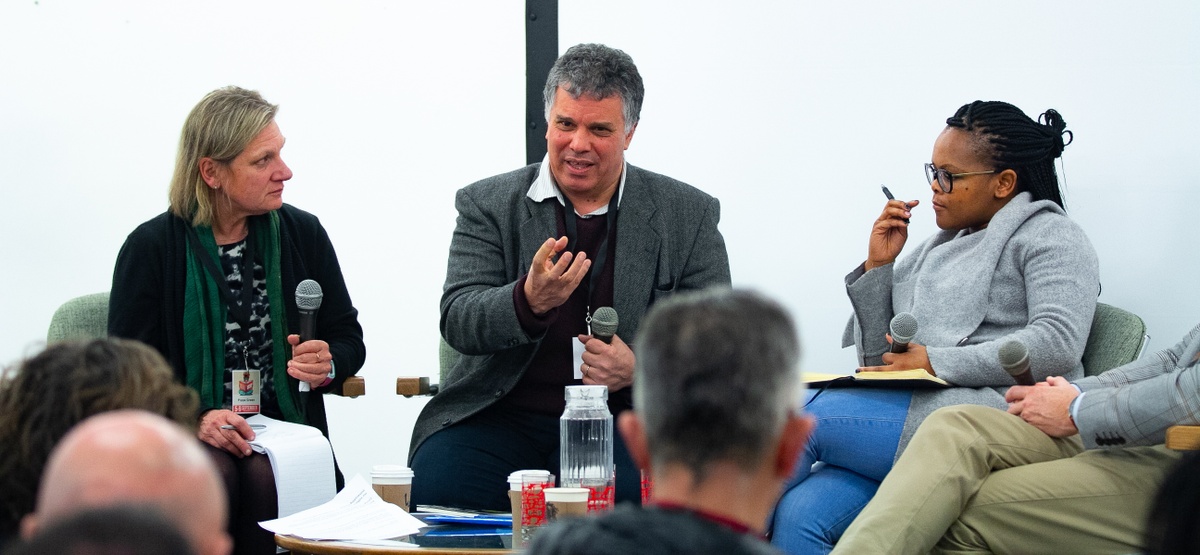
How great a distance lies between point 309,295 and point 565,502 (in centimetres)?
124

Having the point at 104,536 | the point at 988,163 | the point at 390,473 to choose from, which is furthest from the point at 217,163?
the point at 104,536

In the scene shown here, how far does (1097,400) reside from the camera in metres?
2.42

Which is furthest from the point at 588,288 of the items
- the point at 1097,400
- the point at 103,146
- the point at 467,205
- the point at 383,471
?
the point at 103,146

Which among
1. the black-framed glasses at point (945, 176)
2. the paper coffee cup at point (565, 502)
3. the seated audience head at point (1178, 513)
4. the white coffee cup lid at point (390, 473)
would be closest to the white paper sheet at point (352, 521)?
the white coffee cup lid at point (390, 473)

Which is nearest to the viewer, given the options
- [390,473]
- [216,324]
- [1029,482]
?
[1029,482]

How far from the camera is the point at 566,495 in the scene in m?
2.15

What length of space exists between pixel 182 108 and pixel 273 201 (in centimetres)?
67

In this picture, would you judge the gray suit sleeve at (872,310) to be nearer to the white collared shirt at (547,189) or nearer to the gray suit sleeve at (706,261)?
the gray suit sleeve at (706,261)

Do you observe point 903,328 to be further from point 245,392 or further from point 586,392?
point 245,392

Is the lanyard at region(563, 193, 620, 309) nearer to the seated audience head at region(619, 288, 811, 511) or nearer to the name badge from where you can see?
the name badge

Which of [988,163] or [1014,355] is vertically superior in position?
[988,163]

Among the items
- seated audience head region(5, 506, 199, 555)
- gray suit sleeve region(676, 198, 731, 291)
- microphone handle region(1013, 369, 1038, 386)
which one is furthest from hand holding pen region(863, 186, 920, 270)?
seated audience head region(5, 506, 199, 555)

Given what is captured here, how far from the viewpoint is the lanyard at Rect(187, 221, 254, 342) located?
10.4 ft

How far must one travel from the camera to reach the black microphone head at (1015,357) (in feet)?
8.44
